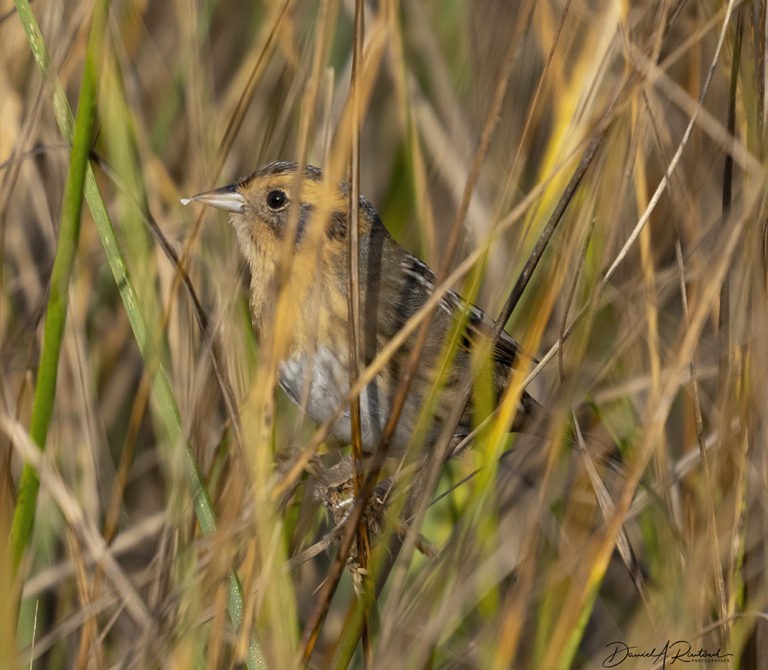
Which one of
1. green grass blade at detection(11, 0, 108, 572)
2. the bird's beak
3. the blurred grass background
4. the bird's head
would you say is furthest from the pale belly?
green grass blade at detection(11, 0, 108, 572)

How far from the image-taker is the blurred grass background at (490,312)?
1.71 m

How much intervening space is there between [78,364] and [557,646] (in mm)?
1241

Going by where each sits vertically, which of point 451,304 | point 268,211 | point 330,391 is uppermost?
point 268,211

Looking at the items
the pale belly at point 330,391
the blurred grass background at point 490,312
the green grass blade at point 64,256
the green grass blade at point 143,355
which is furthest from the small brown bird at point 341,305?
the green grass blade at point 64,256

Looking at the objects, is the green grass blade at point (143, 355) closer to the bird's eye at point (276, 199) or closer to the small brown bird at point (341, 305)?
the small brown bird at point (341, 305)

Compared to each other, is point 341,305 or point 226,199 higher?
point 226,199

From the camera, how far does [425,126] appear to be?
10.3ft

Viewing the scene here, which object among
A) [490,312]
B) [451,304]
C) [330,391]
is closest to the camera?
[490,312]

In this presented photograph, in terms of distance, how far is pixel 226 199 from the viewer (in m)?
2.59

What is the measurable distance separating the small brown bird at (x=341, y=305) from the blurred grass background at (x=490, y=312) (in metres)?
0.17

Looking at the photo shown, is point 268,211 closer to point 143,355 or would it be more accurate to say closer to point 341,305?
point 341,305

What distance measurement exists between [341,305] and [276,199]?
0.36 meters

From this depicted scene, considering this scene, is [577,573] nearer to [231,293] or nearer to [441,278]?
[441,278]

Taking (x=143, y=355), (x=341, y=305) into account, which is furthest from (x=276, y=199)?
(x=143, y=355)
